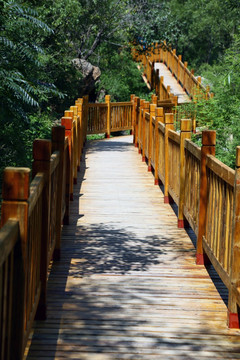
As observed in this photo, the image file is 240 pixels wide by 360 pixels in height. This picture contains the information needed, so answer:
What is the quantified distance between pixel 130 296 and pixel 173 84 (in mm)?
28734

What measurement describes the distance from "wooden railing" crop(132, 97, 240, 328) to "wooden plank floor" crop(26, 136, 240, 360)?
33 cm

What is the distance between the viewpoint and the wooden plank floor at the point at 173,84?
30.4m

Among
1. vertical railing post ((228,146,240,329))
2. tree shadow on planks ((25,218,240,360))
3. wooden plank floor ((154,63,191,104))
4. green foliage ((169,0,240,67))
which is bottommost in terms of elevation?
tree shadow on planks ((25,218,240,360))

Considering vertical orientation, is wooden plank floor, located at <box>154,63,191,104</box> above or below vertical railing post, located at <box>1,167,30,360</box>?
above

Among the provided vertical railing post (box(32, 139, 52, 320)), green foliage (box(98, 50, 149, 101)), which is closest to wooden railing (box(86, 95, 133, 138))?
green foliage (box(98, 50, 149, 101))

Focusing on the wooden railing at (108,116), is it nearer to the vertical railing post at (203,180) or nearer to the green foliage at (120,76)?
the green foliage at (120,76)

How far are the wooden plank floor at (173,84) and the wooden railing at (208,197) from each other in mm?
19941

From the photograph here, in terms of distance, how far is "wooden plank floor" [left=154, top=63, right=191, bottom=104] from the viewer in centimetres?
3045

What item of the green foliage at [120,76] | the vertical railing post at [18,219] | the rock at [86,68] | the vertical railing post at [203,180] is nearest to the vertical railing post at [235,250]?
the vertical railing post at [203,180]

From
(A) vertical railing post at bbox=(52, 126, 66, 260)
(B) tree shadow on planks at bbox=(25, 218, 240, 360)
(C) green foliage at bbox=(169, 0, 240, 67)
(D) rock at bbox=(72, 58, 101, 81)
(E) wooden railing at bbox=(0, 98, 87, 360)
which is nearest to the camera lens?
(E) wooden railing at bbox=(0, 98, 87, 360)

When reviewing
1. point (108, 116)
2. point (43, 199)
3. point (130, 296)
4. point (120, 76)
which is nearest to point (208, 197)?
point (130, 296)

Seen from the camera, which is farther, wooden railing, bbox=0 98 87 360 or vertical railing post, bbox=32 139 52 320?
vertical railing post, bbox=32 139 52 320

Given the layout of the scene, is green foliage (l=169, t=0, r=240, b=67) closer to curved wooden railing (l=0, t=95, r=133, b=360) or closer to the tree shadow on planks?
the tree shadow on planks

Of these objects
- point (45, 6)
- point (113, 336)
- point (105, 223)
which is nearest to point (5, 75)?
point (105, 223)
